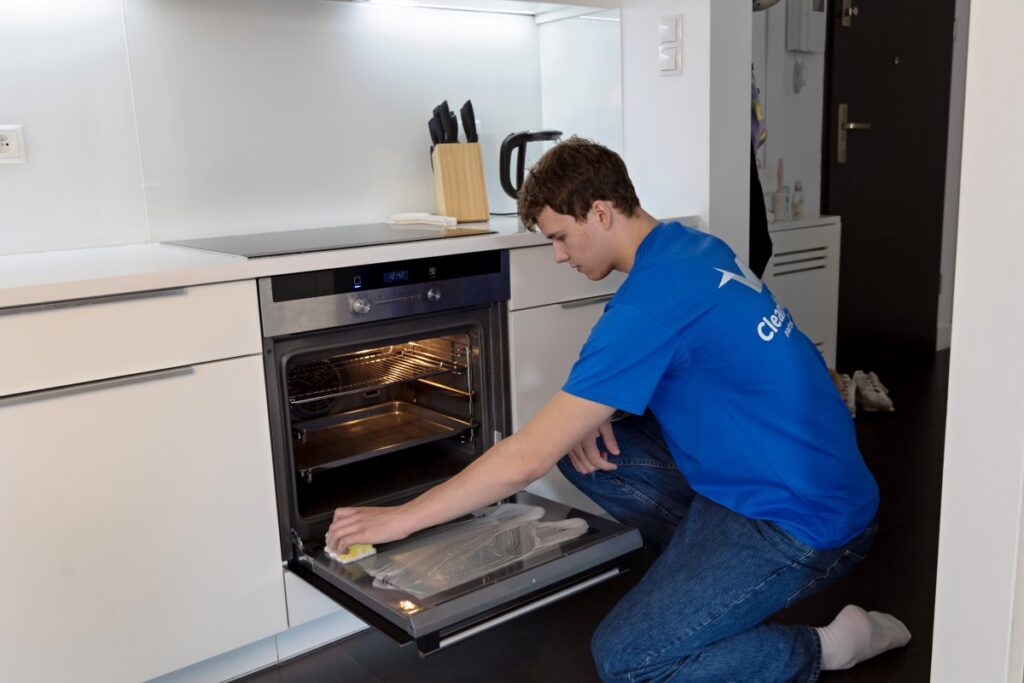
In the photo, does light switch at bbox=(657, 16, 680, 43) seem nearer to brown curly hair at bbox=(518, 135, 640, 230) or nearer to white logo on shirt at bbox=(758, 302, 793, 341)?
brown curly hair at bbox=(518, 135, 640, 230)

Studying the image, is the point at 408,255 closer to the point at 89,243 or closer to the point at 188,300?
the point at 188,300

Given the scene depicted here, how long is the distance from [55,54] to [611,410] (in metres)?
1.63

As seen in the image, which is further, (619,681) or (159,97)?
(159,97)

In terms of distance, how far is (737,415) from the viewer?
1.70 metres

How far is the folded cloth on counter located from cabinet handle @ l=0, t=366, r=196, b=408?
928mm

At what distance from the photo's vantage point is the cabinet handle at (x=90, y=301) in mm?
1687

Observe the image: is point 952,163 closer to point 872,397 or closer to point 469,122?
point 872,397

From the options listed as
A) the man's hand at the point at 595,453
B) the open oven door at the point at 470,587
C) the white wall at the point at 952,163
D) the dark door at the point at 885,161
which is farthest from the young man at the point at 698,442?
→ the white wall at the point at 952,163

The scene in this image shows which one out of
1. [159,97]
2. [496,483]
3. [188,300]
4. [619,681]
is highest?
[159,97]

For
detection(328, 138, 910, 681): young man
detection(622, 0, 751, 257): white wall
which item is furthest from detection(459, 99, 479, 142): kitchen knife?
detection(328, 138, 910, 681): young man

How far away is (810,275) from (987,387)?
311 cm

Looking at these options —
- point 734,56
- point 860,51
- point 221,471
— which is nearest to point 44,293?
point 221,471

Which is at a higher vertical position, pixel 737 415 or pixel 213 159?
pixel 213 159

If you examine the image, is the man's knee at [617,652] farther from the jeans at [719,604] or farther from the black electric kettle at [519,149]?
the black electric kettle at [519,149]
